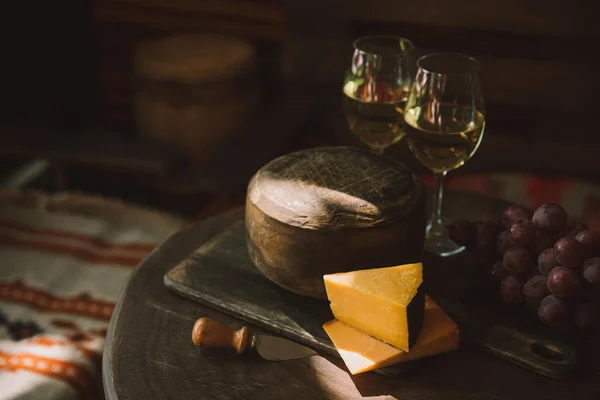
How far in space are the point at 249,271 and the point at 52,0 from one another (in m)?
1.38

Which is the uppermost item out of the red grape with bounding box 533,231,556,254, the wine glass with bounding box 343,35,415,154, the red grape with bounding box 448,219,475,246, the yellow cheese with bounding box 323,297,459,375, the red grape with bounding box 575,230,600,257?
the wine glass with bounding box 343,35,415,154

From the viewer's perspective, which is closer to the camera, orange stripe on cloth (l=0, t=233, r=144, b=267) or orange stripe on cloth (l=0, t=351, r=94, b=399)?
orange stripe on cloth (l=0, t=351, r=94, b=399)

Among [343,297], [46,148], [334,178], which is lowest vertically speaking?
[46,148]

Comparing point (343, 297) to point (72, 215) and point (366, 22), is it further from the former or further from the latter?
point (366, 22)

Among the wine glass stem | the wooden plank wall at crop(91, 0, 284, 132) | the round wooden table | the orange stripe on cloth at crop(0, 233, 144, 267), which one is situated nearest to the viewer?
the round wooden table

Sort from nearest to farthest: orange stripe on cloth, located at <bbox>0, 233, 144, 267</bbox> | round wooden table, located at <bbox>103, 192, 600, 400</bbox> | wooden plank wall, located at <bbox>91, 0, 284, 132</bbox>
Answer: round wooden table, located at <bbox>103, 192, 600, 400</bbox> → orange stripe on cloth, located at <bbox>0, 233, 144, 267</bbox> → wooden plank wall, located at <bbox>91, 0, 284, 132</bbox>

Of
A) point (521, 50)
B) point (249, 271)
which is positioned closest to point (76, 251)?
point (249, 271)

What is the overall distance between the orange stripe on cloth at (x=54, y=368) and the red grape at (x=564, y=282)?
0.88 meters

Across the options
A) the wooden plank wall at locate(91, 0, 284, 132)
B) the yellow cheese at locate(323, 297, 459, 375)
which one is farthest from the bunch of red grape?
the wooden plank wall at locate(91, 0, 284, 132)

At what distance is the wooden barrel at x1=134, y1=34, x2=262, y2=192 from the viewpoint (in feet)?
6.61

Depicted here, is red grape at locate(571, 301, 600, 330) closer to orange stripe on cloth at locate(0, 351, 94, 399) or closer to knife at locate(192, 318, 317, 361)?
knife at locate(192, 318, 317, 361)

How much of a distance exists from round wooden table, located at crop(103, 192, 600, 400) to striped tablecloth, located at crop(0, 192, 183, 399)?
403mm

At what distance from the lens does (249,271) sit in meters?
1.12

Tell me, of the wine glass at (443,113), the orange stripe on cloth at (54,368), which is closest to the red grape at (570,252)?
the wine glass at (443,113)
